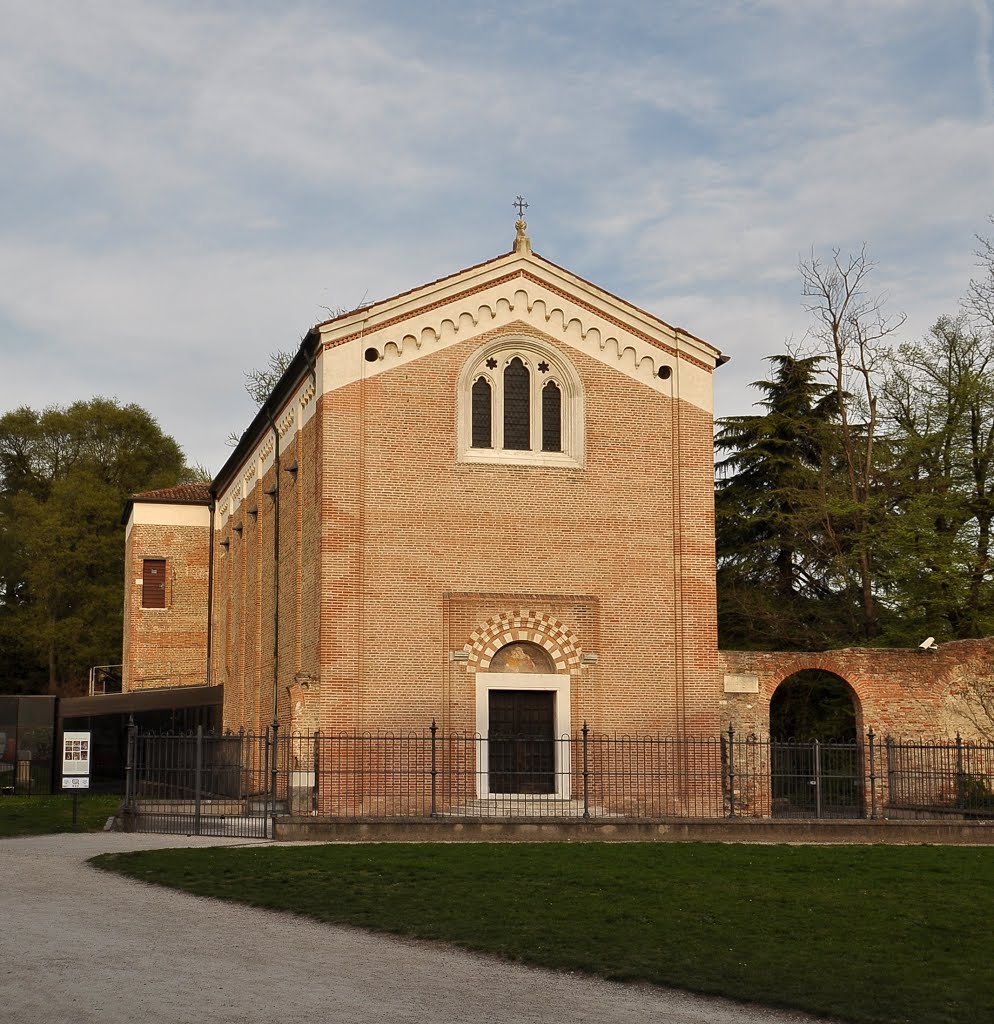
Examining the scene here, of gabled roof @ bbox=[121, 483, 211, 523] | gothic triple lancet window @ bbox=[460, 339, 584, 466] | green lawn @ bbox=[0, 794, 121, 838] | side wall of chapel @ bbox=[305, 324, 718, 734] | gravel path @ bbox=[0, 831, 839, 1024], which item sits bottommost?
green lawn @ bbox=[0, 794, 121, 838]

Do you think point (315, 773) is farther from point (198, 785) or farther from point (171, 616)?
point (171, 616)

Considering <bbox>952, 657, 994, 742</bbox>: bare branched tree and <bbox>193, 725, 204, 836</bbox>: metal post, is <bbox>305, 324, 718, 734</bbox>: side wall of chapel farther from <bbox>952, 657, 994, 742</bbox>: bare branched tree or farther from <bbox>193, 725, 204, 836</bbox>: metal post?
<bbox>952, 657, 994, 742</bbox>: bare branched tree

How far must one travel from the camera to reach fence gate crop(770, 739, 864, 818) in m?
20.1

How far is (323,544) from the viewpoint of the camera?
869 inches

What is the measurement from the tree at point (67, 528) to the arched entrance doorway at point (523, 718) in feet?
107

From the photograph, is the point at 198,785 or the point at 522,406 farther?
the point at 522,406

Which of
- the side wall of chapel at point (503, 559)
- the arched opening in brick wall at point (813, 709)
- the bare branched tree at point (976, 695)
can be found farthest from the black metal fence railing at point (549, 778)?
the arched opening in brick wall at point (813, 709)

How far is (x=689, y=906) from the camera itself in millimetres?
12406

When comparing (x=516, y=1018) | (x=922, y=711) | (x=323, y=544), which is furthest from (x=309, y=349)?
(x=516, y=1018)

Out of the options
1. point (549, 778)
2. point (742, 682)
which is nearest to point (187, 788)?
point (549, 778)

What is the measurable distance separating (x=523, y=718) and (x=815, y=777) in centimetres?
525

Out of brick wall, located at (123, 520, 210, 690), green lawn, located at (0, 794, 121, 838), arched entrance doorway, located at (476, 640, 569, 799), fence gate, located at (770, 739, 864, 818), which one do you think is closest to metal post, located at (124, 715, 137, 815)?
green lawn, located at (0, 794, 121, 838)

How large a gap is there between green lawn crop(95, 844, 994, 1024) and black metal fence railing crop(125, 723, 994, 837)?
3.16 metres

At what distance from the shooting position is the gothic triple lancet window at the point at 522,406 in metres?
23.5
